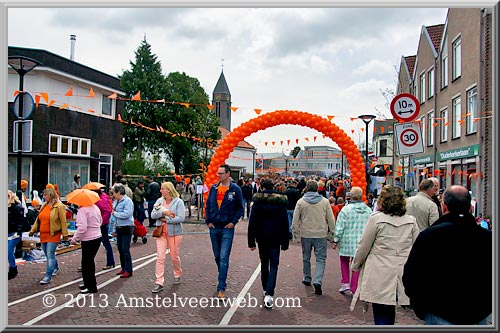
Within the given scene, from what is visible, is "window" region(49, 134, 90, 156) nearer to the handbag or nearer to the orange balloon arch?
the orange balloon arch

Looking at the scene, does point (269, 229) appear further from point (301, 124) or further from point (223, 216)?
point (301, 124)

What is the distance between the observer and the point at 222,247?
6.86 meters

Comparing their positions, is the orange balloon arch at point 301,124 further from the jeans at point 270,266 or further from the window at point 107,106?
the jeans at point 270,266

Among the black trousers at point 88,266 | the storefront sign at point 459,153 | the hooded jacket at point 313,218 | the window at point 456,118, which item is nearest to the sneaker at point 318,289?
the hooded jacket at point 313,218

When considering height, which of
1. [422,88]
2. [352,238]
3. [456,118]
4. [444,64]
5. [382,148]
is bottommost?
[352,238]

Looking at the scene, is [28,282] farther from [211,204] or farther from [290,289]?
[290,289]

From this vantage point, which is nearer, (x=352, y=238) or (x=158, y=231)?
(x=352, y=238)

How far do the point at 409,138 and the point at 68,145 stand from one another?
56.3 ft

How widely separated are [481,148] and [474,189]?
187 centimetres

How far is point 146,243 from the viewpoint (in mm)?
12461

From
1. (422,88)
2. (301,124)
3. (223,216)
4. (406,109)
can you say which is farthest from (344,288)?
(422,88)

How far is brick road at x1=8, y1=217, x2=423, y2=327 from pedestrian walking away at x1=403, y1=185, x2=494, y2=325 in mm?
2064

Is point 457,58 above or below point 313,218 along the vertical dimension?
above

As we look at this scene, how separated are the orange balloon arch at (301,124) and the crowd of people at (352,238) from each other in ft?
25.8
